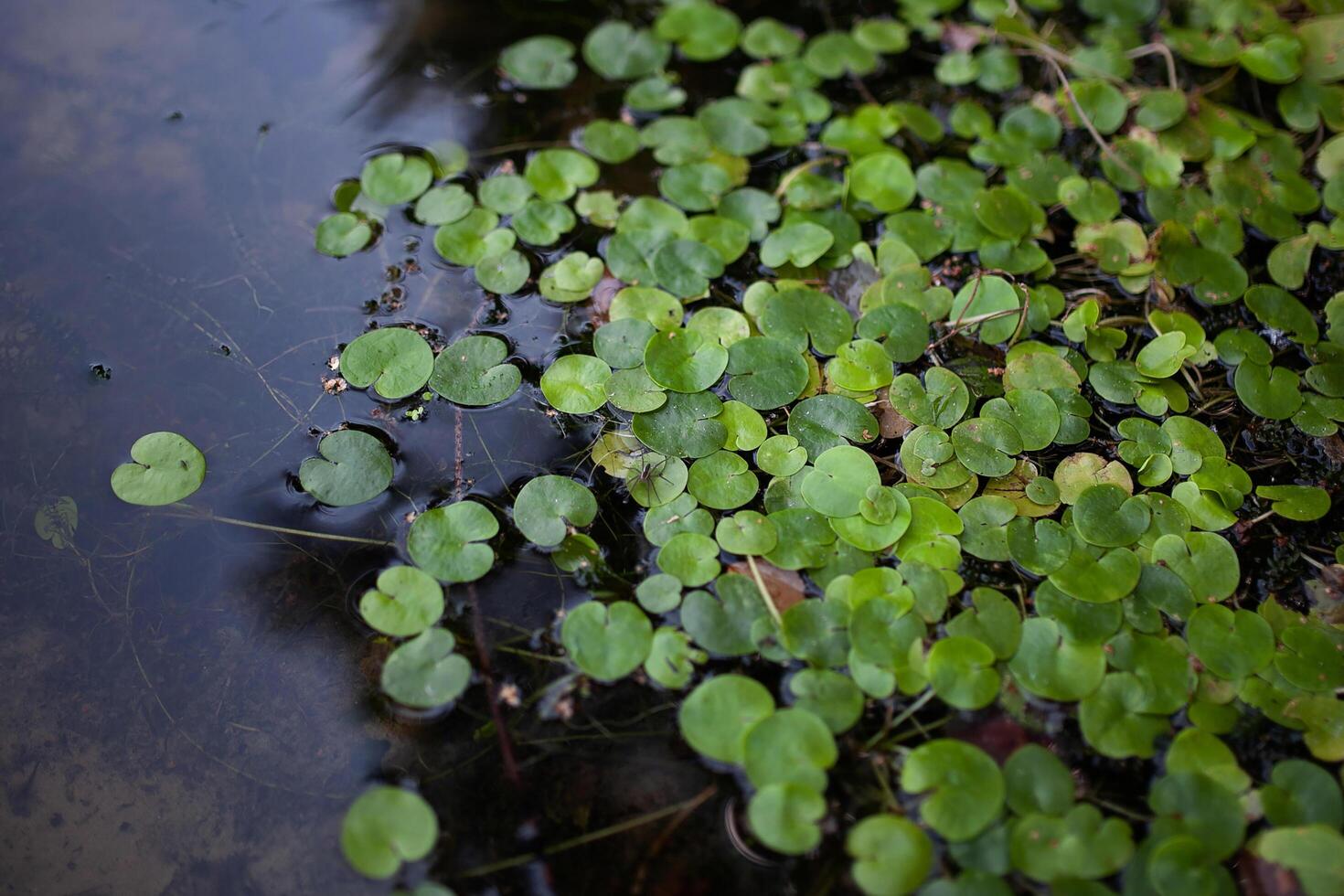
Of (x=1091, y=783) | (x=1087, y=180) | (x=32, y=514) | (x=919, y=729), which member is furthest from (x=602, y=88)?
(x=1091, y=783)

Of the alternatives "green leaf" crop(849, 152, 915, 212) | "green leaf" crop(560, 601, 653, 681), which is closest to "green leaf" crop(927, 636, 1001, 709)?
"green leaf" crop(560, 601, 653, 681)

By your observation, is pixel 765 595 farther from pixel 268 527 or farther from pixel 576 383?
pixel 268 527

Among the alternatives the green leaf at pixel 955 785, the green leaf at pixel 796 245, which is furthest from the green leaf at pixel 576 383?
the green leaf at pixel 955 785

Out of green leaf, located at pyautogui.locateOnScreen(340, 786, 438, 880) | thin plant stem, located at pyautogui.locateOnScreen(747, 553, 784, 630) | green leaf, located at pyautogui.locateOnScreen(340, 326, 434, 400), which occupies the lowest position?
green leaf, located at pyautogui.locateOnScreen(340, 786, 438, 880)

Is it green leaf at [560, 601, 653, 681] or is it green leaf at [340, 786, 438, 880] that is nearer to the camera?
green leaf at [340, 786, 438, 880]

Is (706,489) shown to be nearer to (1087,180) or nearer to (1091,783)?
(1091,783)

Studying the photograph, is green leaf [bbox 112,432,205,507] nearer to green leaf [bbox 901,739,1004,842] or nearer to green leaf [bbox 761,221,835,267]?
green leaf [bbox 761,221,835,267]

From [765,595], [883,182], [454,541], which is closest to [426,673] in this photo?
[454,541]

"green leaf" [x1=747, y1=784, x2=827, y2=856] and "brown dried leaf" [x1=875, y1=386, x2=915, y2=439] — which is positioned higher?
"brown dried leaf" [x1=875, y1=386, x2=915, y2=439]

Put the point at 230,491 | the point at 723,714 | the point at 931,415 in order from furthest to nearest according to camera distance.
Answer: the point at 931,415 → the point at 230,491 → the point at 723,714
